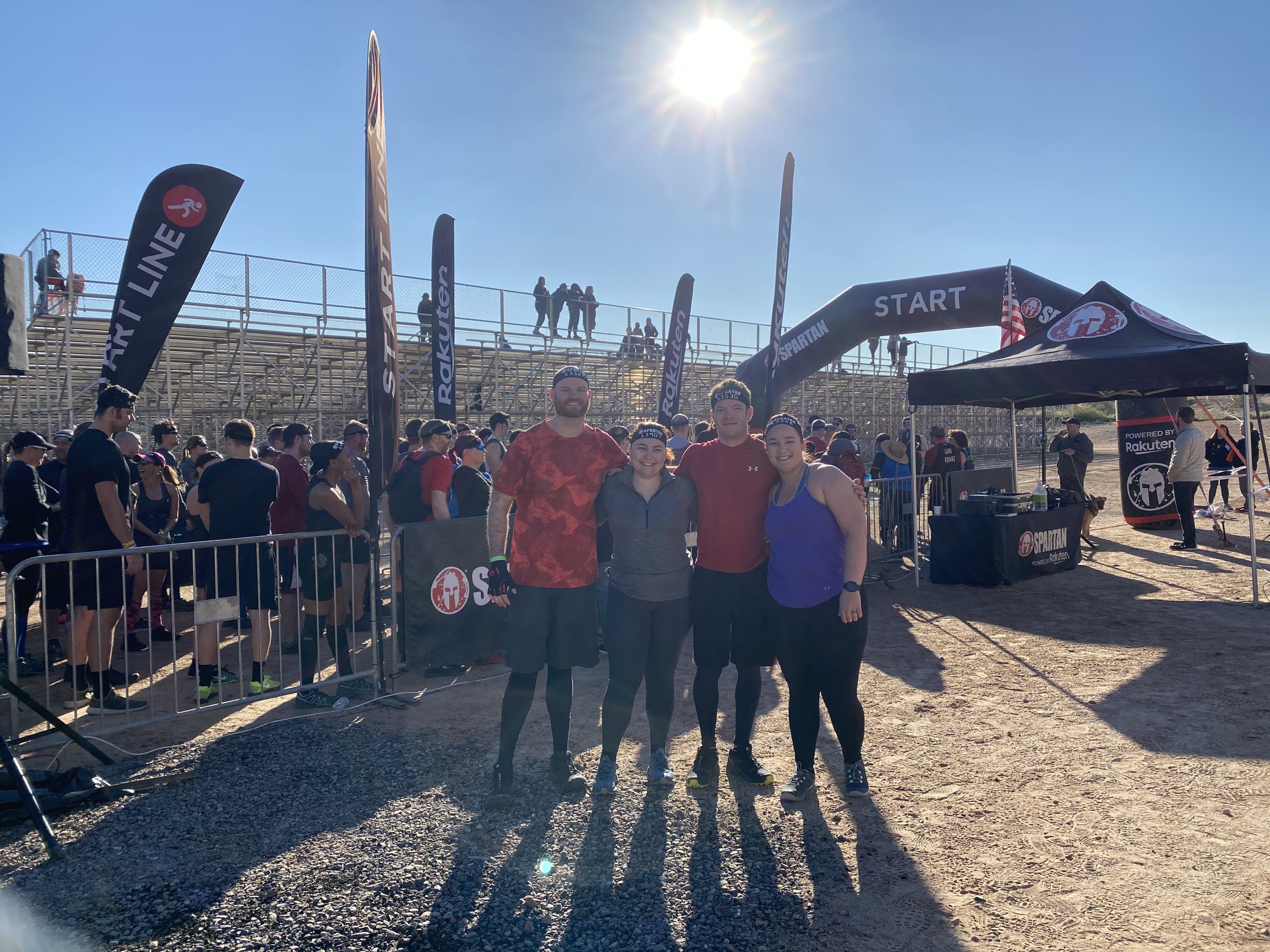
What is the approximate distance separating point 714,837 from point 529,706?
107 centimetres

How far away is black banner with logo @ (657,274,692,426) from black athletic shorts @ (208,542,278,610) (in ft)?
29.6

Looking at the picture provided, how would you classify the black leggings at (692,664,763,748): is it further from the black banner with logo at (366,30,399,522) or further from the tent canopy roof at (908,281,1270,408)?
the tent canopy roof at (908,281,1270,408)

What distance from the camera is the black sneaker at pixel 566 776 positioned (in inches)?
149

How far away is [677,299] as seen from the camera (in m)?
15.1

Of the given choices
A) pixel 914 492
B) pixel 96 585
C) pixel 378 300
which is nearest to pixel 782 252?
pixel 914 492

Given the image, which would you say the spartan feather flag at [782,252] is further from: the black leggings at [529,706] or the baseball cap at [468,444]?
the black leggings at [529,706]

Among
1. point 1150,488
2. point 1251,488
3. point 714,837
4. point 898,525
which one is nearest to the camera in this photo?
point 714,837

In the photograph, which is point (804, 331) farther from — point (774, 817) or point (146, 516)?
point (774, 817)

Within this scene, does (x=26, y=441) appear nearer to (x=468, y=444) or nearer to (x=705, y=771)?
(x=468, y=444)

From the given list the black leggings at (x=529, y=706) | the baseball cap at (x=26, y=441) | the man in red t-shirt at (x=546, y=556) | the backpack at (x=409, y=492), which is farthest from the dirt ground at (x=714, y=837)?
the baseball cap at (x=26, y=441)

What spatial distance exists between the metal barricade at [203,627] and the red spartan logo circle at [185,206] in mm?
2979

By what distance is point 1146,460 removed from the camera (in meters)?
13.1

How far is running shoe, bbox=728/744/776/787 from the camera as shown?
3.89m

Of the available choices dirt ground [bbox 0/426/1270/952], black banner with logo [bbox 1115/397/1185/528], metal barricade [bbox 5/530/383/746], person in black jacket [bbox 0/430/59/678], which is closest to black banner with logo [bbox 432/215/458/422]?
metal barricade [bbox 5/530/383/746]
